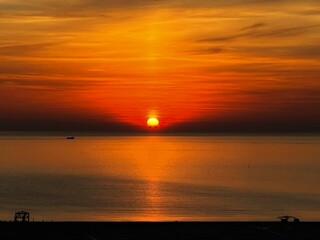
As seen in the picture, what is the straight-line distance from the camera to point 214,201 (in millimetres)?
124188

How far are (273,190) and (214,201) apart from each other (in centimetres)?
2760
